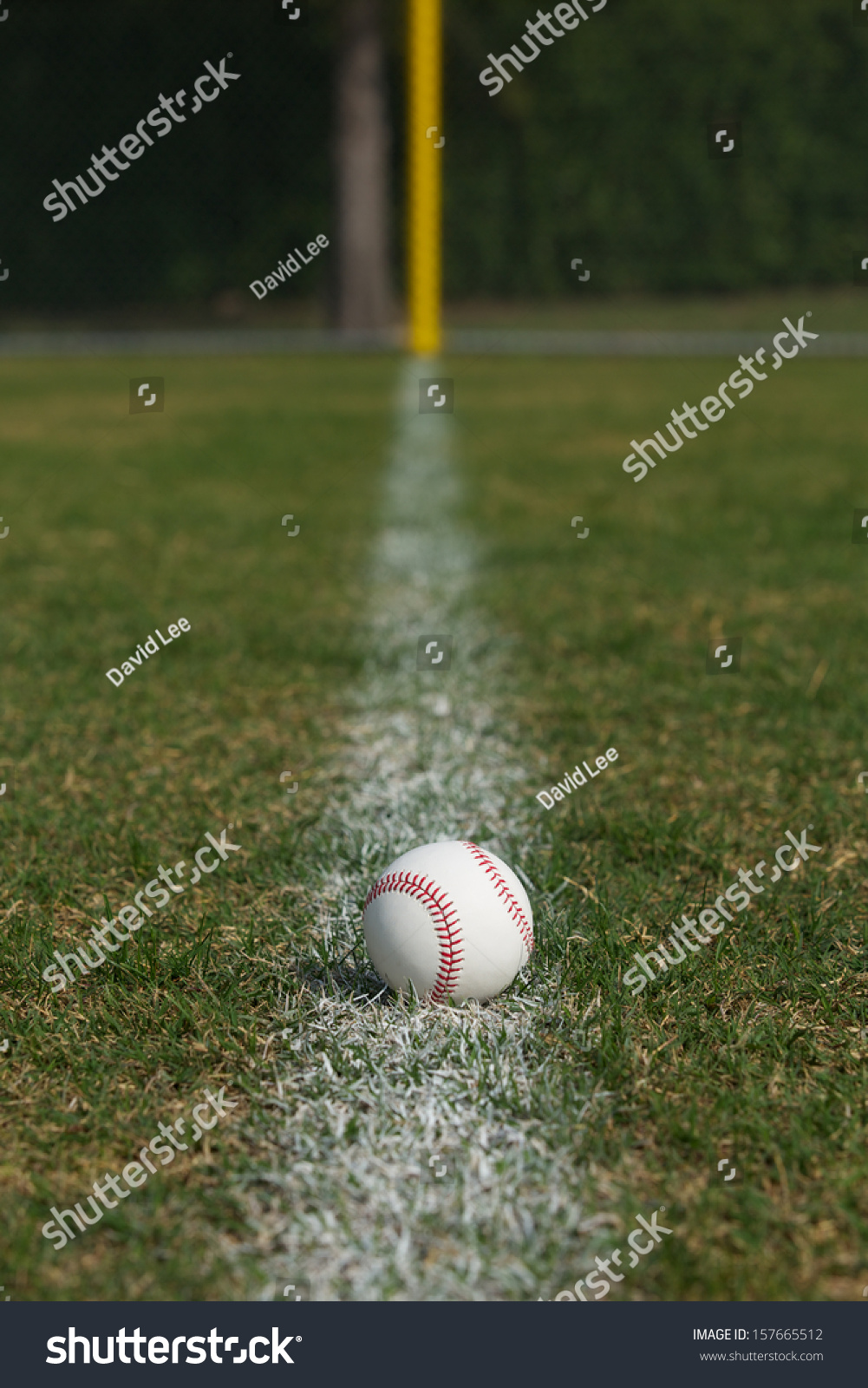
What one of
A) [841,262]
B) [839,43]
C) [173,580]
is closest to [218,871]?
[173,580]

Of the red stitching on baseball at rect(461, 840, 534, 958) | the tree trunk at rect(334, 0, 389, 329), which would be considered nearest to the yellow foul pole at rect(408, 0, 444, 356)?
the tree trunk at rect(334, 0, 389, 329)

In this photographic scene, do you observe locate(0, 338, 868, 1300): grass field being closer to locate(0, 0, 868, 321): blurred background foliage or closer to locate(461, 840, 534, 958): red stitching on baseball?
locate(461, 840, 534, 958): red stitching on baseball

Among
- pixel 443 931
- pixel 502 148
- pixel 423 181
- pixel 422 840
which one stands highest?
pixel 502 148

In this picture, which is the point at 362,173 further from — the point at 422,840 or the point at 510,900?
the point at 510,900

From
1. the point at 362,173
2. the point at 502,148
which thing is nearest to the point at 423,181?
the point at 362,173

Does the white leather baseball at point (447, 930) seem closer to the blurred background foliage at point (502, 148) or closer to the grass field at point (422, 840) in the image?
the grass field at point (422, 840)

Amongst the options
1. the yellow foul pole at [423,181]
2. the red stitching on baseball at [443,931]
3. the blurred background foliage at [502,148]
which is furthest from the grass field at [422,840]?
the blurred background foliage at [502,148]

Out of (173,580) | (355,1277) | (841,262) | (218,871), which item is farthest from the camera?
(841,262)

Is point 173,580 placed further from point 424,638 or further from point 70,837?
point 70,837
